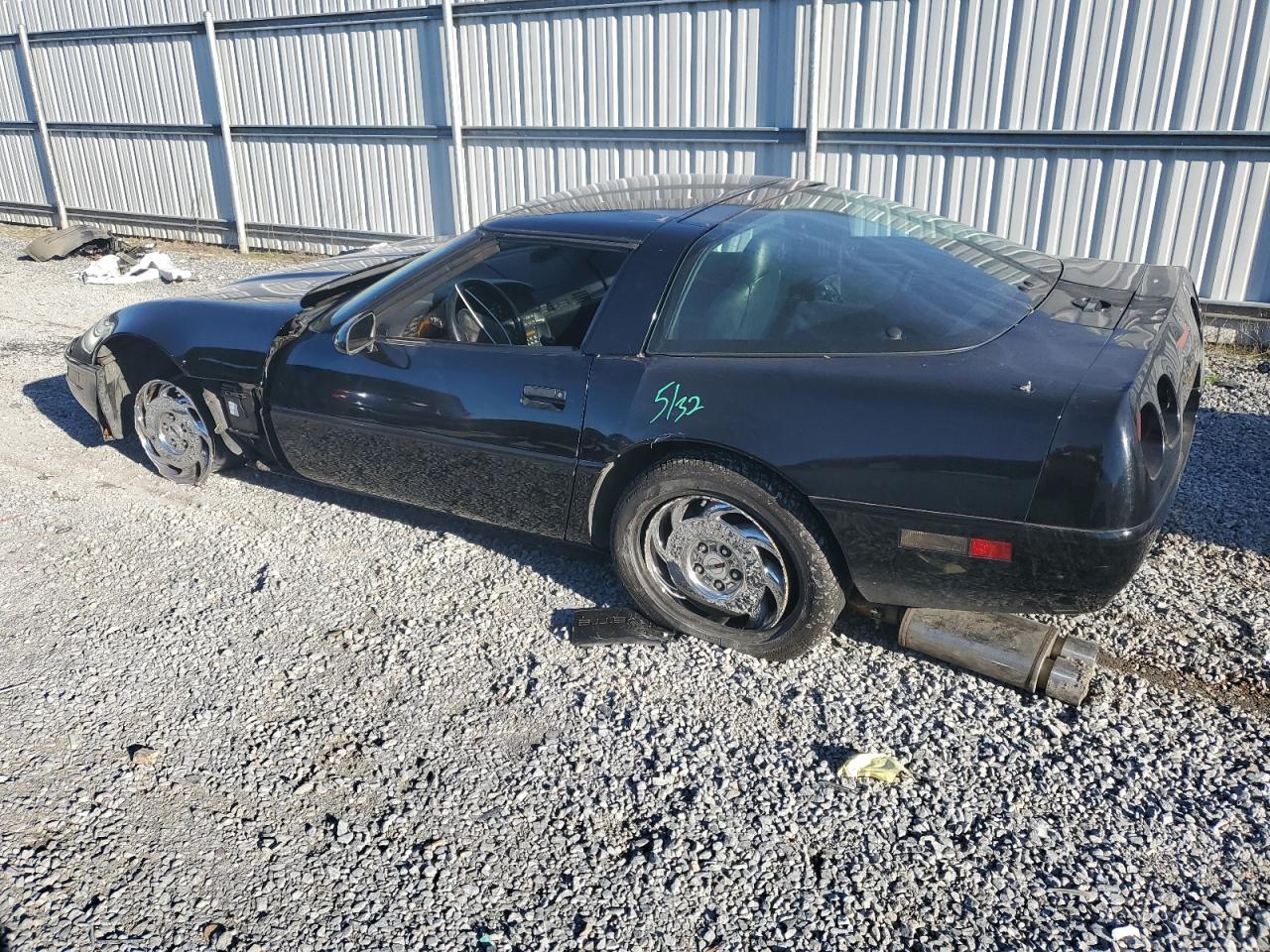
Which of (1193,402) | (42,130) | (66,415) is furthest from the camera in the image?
(42,130)

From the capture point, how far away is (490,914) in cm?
240

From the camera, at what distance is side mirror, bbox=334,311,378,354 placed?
3.94m

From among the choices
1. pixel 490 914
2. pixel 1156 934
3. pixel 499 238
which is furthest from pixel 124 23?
pixel 1156 934

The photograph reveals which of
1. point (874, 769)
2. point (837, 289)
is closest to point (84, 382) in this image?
point (837, 289)

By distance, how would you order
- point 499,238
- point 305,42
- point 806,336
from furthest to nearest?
point 305,42, point 499,238, point 806,336

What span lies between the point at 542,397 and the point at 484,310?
0.62 meters

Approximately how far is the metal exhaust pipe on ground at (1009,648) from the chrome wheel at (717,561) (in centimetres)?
49

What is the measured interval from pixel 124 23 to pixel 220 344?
10.3 m

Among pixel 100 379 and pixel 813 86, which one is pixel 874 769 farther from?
pixel 813 86

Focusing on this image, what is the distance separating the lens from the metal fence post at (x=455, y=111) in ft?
31.7

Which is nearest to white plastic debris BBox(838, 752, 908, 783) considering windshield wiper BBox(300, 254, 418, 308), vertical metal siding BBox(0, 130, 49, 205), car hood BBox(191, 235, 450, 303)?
windshield wiper BBox(300, 254, 418, 308)

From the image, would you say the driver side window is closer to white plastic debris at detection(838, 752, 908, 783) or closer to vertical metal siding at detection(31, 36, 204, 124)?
white plastic debris at detection(838, 752, 908, 783)

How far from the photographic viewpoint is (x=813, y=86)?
7910 millimetres

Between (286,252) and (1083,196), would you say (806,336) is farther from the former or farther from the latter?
(286,252)
